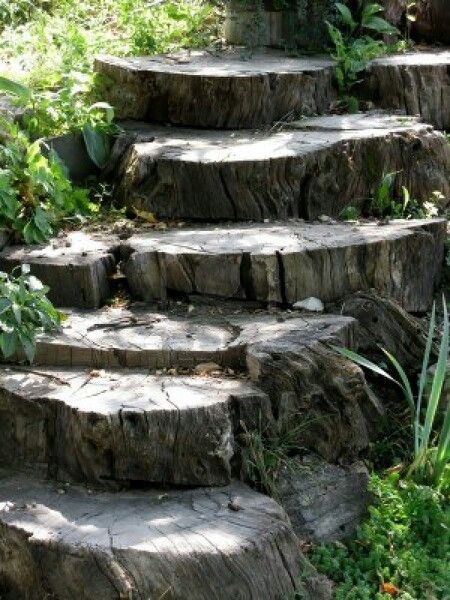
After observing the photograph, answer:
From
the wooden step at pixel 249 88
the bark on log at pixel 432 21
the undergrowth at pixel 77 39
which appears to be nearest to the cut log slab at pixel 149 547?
the undergrowth at pixel 77 39

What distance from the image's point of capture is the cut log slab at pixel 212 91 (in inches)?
268

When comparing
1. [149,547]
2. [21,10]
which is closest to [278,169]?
[149,547]

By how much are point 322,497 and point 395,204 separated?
203 cm

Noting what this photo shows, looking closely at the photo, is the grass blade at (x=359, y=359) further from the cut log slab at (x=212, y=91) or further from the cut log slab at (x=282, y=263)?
the cut log slab at (x=212, y=91)

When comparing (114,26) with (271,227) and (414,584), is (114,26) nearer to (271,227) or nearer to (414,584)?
(271,227)

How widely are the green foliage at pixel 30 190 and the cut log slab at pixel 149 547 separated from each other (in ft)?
5.31

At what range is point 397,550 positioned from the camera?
192 inches

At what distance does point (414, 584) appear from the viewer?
15.5 ft

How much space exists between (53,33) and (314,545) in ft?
14.3

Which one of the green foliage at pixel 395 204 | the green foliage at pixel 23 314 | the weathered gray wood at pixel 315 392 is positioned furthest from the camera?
the green foliage at pixel 395 204

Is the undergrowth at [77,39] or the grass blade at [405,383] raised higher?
the undergrowth at [77,39]

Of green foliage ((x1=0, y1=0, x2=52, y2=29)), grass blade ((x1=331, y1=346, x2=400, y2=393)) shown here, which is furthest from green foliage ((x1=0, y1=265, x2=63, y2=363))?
green foliage ((x1=0, y1=0, x2=52, y2=29))

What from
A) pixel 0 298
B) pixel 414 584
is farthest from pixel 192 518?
pixel 0 298

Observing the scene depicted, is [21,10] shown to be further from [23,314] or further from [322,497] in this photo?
[322,497]
